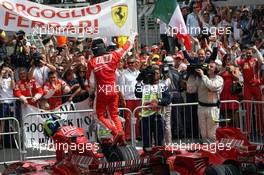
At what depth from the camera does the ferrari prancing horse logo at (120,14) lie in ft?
45.9

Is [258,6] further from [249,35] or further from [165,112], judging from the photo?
[165,112]

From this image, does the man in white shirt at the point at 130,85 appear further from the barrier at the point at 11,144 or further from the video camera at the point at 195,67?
the barrier at the point at 11,144

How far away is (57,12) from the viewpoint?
44.9ft

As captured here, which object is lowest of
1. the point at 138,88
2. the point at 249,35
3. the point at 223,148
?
the point at 223,148

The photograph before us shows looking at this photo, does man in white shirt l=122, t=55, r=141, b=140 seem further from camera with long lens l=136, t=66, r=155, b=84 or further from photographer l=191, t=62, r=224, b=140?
photographer l=191, t=62, r=224, b=140

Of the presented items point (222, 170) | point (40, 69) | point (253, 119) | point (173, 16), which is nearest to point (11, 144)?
point (40, 69)

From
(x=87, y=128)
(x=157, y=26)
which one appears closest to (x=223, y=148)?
(x=87, y=128)

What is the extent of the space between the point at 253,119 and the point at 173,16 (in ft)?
8.95

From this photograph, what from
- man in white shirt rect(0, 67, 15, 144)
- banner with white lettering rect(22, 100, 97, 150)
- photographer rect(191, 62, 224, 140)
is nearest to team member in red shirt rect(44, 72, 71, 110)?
banner with white lettering rect(22, 100, 97, 150)

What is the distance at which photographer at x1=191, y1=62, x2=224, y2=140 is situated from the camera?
45.2 ft

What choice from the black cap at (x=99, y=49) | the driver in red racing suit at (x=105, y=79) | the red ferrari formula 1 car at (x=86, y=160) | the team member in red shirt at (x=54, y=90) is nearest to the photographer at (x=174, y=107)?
the driver in red racing suit at (x=105, y=79)

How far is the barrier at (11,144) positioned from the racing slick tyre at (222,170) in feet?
13.9

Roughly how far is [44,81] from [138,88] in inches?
77.2

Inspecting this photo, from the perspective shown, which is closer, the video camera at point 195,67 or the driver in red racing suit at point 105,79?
the driver in red racing suit at point 105,79
